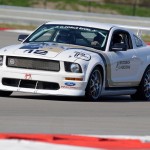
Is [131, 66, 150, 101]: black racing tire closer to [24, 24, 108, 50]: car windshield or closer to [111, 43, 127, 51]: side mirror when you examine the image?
[111, 43, 127, 51]: side mirror

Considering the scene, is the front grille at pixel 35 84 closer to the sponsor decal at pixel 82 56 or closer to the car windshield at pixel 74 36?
the sponsor decal at pixel 82 56

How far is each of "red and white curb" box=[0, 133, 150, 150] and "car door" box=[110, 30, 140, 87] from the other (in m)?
5.64

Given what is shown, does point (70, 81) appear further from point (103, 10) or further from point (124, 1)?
point (124, 1)

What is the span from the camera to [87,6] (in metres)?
60.6

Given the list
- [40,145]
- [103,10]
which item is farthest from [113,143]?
[103,10]

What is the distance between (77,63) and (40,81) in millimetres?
677

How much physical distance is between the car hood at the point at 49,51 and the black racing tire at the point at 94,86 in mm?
332

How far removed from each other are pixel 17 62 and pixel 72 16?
27923 mm

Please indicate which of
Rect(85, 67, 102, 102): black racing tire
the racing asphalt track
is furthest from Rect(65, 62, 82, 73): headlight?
the racing asphalt track

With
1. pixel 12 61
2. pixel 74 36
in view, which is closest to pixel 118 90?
pixel 74 36

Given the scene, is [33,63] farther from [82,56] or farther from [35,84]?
[82,56]

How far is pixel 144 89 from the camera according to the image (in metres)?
15.0

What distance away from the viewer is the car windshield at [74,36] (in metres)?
14.0

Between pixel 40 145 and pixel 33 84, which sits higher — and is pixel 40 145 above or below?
above
